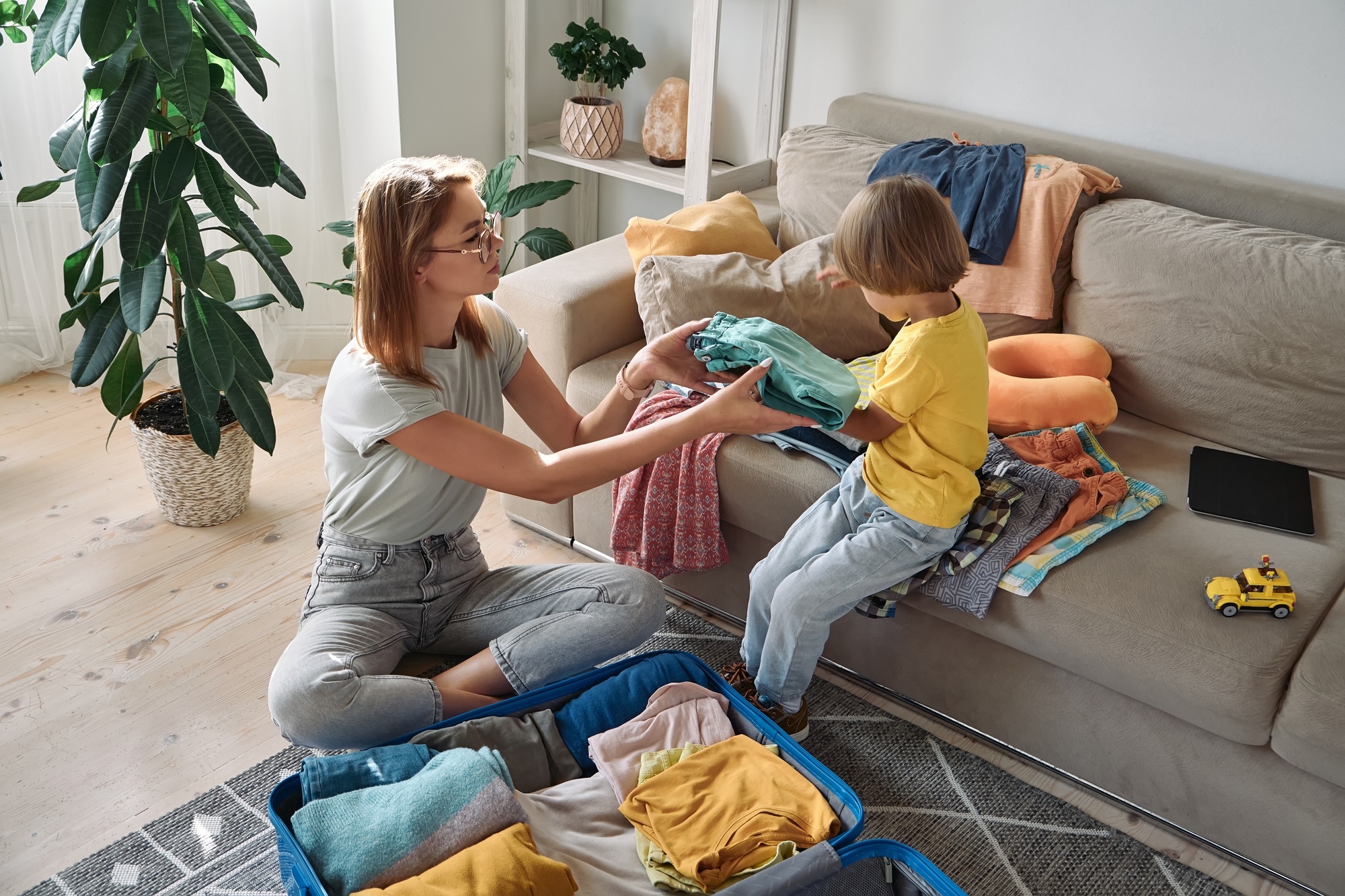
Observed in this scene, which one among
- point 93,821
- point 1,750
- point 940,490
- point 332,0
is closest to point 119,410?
point 1,750

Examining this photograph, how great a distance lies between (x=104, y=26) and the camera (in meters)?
1.79

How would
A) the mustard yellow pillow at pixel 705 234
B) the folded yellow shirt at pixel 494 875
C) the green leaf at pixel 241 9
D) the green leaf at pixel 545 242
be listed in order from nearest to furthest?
the folded yellow shirt at pixel 494 875 < the green leaf at pixel 241 9 < the mustard yellow pillow at pixel 705 234 < the green leaf at pixel 545 242

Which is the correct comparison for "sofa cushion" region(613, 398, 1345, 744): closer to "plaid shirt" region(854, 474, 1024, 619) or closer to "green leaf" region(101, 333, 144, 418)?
"plaid shirt" region(854, 474, 1024, 619)

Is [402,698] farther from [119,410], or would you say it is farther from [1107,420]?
[1107,420]

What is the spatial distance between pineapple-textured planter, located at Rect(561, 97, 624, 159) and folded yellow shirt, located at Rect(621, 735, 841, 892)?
2.04m

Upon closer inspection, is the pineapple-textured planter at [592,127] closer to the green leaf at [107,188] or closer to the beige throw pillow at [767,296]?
the beige throw pillow at [767,296]

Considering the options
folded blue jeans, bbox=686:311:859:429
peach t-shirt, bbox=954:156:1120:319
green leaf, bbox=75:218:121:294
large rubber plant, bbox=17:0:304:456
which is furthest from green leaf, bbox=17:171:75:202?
peach t-shirt, bbox=954:156:1120:319

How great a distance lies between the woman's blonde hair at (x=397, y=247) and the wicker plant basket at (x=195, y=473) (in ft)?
2.94

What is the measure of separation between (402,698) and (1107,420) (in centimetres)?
142

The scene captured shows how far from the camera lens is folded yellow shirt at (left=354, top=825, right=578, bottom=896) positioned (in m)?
1.27

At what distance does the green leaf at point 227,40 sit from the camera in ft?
6.51

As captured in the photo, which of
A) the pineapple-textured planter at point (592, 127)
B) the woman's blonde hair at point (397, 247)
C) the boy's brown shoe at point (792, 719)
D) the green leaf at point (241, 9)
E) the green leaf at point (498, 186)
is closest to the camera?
the woman's blonde hair at point (397, 247)

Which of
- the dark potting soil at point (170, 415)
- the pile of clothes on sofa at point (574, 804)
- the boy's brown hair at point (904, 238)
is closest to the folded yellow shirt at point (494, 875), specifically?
the pile of clothes on sofa at point (574, 804)

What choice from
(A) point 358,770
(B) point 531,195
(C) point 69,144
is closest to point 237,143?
(C) point 69,144
